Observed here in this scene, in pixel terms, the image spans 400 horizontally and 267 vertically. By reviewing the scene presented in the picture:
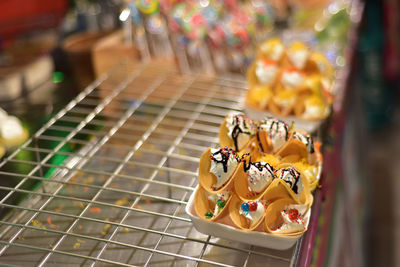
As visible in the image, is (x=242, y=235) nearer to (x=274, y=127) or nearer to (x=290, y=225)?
(x=290, y=225)

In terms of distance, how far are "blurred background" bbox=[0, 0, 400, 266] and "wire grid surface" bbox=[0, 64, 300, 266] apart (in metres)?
0.33

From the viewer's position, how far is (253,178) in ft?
3.84

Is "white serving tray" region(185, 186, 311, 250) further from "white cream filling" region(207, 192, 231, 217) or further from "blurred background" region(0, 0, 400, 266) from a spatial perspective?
"blurred background" region(0, 0, 400, 266)

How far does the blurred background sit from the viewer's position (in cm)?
242

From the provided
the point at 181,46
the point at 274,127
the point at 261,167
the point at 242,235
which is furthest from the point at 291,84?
the point at 181,46

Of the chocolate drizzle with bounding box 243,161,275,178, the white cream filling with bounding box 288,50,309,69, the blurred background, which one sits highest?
the white cream filling with bounding box 288,50,309,69

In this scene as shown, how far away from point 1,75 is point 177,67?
0.87 meters

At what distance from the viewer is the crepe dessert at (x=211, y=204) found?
118 cm

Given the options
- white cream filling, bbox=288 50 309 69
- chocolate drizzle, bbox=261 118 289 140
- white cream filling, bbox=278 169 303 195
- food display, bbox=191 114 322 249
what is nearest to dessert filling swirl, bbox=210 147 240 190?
food display, bbox=191 114 322 249

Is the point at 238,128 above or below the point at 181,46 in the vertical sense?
above

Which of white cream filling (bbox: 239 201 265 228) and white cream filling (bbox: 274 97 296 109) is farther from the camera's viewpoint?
white cream filling (bbox: 274 97 296 109)

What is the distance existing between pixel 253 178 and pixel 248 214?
9 centimetres

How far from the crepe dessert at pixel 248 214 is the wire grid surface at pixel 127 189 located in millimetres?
68

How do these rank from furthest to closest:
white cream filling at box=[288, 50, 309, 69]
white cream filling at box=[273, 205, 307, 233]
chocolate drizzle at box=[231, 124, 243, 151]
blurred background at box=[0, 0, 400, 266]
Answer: blurred background at box=[0, 0, 400, 266] < white cream filling at box=[288, 50, 309, 69] < chocolate drizzle at box=[231, 124, 243, 151] < white cream filling at box=[273, 205, 307, 233]
